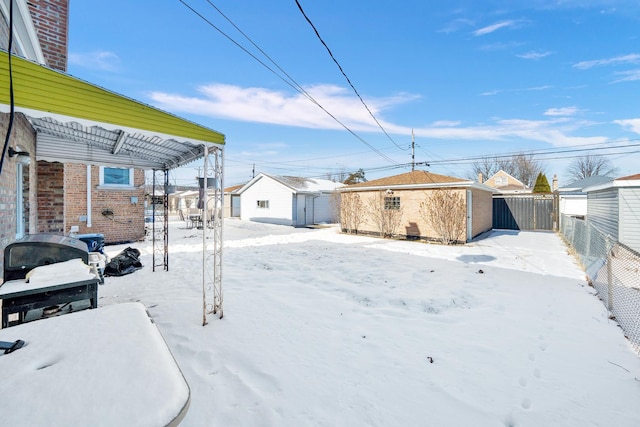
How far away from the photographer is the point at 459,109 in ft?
58.6

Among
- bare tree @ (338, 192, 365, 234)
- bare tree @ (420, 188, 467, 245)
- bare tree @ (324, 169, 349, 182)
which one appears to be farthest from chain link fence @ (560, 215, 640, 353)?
bare tree @ (324, 169, 349, 182)

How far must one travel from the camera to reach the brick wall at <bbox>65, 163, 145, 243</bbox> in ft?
34.0

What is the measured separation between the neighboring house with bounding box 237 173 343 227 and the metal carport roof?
48.5 ft

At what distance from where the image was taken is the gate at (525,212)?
16.5 meters

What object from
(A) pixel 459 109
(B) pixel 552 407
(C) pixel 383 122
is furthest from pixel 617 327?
(A) pixel 459 109

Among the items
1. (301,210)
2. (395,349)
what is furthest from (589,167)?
(395,349)

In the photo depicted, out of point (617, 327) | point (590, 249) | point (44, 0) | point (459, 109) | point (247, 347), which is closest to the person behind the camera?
point (247, 347)

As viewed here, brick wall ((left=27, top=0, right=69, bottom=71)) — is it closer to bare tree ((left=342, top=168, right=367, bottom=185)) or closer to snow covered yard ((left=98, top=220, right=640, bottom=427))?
snow covered yard ((left=98, top=220, right=640, bottom=427))

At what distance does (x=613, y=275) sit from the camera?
20.7 feet

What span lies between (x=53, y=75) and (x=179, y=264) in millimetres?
6324

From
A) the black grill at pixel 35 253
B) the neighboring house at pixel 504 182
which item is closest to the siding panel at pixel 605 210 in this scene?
the black grill at pixel 35 253

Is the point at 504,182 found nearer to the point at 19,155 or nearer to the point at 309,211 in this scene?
the point at 309,211

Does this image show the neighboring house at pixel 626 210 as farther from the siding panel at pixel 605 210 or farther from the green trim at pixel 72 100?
the green trim at pixel 72 100

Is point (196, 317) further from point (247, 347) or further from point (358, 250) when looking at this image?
point (358, 250)
